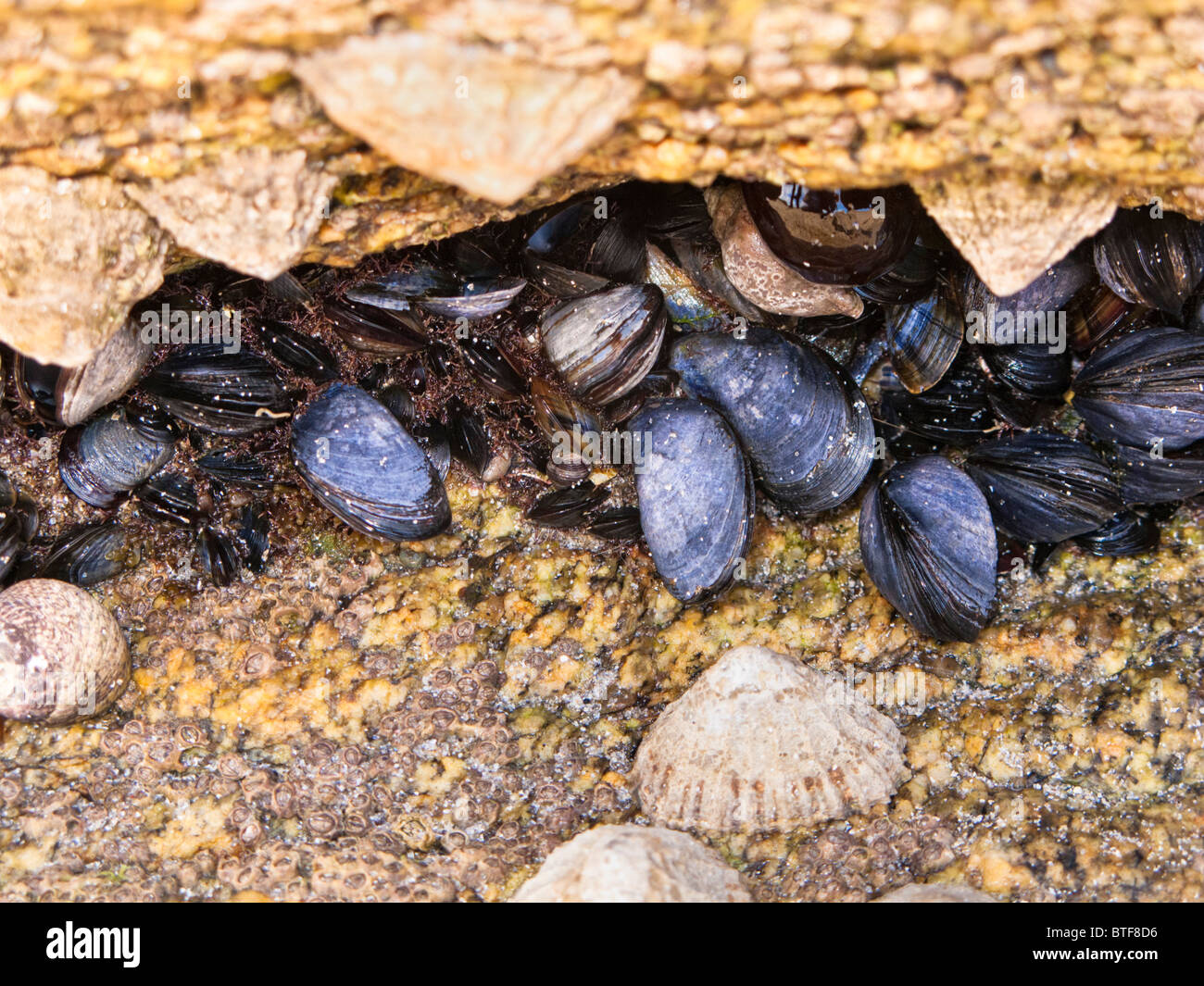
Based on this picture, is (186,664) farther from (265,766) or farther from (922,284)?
(922,284)

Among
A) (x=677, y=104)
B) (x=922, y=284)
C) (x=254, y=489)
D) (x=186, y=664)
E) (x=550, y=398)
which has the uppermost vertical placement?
(x=677, y=104)

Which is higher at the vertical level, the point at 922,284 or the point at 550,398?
the point at 922,284

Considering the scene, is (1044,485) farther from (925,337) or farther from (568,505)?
(568,505)

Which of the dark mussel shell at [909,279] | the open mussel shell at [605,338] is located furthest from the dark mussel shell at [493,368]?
the dark mussel shell at [909,279]

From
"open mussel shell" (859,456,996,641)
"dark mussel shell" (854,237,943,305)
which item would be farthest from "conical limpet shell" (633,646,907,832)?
"dark mussel shell" (854,237,943,305)

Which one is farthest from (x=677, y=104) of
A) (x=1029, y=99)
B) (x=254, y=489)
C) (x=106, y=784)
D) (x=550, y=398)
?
(x=106, y=784)

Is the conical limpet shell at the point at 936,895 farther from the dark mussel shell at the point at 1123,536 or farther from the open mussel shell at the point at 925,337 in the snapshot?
the open mussel shell at the point at 925,337
